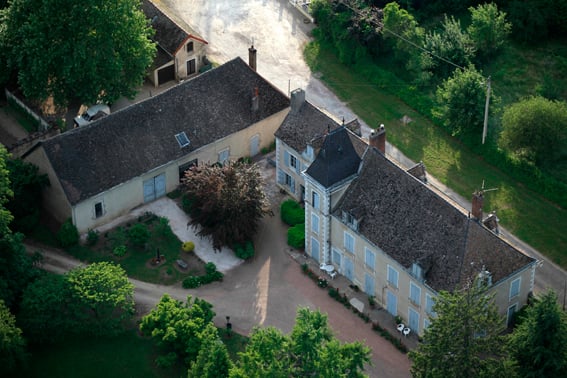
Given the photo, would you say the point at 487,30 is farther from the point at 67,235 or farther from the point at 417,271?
the point at 67,235

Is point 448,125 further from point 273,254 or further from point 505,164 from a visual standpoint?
point 273,254

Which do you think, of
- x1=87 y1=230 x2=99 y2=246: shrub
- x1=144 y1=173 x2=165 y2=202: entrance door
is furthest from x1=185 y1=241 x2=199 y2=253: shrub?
x1=87 y1=230 x2=99 y2=246: shrub

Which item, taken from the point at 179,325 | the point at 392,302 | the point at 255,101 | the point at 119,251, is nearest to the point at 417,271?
the point at 392,302

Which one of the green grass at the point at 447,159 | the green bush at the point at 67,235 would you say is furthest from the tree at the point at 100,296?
the green grass at the point at 447,159

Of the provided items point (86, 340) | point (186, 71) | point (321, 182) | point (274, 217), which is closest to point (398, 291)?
point (321, 182)

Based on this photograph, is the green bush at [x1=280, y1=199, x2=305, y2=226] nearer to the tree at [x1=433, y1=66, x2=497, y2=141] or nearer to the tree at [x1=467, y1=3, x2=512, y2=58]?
the tree at [x1=433, y1=66, x2=497, y2=141]

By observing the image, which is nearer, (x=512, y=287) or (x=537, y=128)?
(x=512, y=287)
